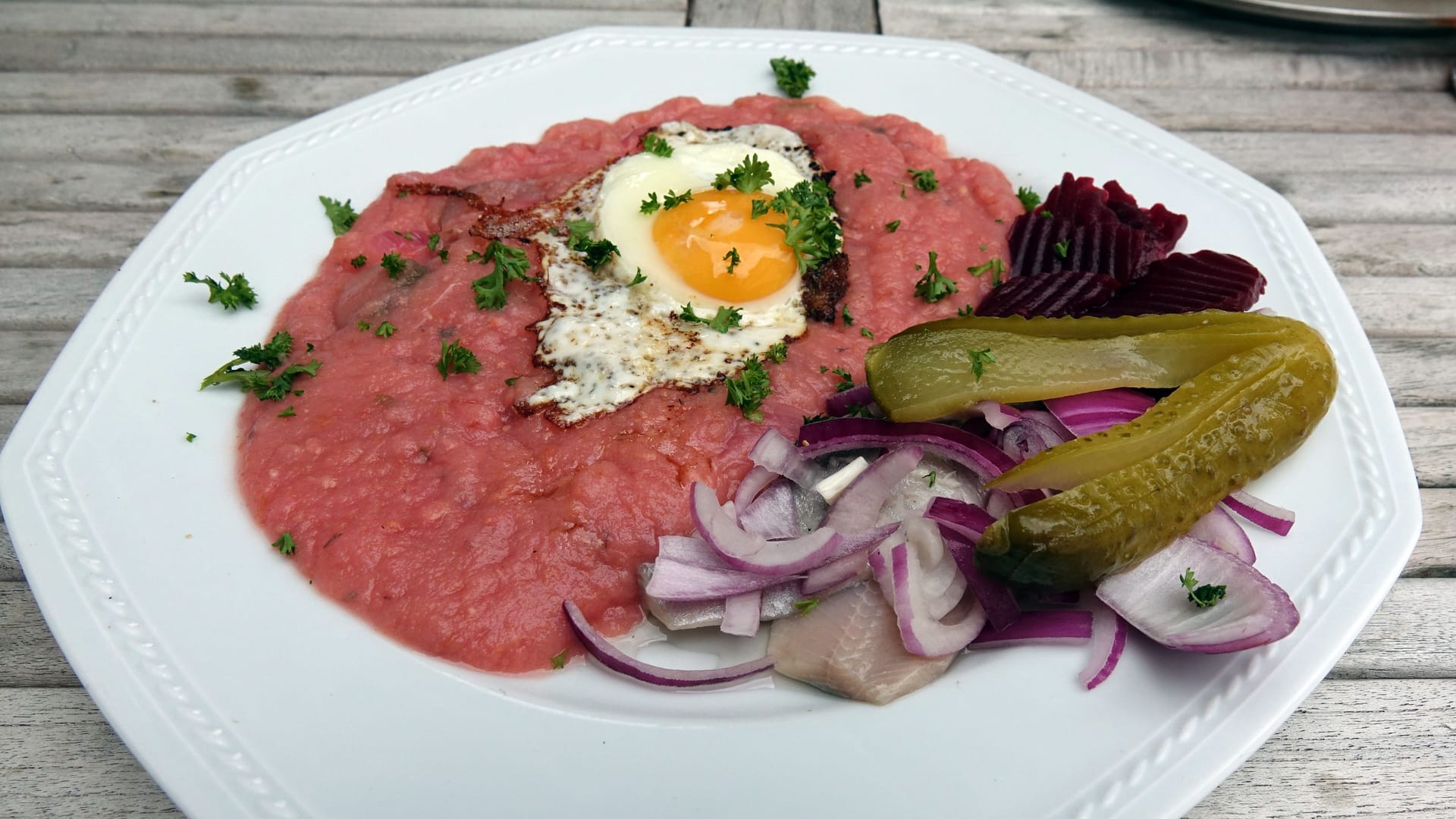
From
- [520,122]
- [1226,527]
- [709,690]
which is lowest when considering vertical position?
[709,690]

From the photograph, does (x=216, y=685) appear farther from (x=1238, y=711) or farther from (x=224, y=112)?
(x=224, y=112)

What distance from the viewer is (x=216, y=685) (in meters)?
3.41

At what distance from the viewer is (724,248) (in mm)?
4902

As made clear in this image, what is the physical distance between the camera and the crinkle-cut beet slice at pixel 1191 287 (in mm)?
4492

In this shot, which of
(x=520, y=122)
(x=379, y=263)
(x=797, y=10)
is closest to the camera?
(x=379, y=263)

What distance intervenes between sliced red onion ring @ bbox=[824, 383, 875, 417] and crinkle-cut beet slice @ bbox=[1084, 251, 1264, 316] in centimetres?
124

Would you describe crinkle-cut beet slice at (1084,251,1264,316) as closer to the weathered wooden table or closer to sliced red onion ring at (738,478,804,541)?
the weathered wooden table

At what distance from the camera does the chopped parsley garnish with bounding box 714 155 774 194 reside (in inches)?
201

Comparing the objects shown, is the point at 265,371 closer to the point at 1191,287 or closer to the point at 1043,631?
the point at 1043,631

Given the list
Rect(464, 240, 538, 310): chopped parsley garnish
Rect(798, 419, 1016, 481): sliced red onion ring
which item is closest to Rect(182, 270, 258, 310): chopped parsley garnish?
Rect(464, 240, 538, 310): chopped parsley garnish

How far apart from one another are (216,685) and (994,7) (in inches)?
297

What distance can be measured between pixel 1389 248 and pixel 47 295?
318 inches

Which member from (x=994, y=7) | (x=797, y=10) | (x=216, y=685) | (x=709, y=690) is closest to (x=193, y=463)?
(x=216, y=685)

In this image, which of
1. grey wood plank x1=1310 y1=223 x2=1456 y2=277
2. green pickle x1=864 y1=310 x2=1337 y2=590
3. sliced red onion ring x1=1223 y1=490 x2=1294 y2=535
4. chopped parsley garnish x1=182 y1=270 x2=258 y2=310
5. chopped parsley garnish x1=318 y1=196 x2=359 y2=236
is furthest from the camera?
grey wood plank x1=1310 y1=223 x2=1456 y2=277
